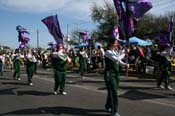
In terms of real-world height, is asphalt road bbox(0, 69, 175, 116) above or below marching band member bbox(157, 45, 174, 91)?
below

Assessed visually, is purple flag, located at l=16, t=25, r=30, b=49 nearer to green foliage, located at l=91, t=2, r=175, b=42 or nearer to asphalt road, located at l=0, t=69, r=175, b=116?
asphalt road, located at l=0, t=69, r=175, b=116

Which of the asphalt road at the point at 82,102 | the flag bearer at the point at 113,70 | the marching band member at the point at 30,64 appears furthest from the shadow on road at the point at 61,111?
the marching band member at the point at 30,64

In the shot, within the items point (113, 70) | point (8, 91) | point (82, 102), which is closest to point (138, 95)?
point (82, 102)

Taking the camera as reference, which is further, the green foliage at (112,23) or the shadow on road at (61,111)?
the green foliage at (112,23)

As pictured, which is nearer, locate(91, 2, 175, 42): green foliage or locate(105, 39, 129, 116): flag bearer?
locate(105, 39, 129, 116): flag bearer

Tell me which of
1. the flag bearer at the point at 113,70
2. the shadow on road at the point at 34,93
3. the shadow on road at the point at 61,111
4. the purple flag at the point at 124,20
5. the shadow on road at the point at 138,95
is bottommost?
the shadow on road at the point at 61,111

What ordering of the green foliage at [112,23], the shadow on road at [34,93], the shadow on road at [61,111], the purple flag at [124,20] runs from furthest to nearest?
the green foliage at [112,23], the shadow on road at [34,93], the purple flag at [124,20], the shadow on road at [61,111]

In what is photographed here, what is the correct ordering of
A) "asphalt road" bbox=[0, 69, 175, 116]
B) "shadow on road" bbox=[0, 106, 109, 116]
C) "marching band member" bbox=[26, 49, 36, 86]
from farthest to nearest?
"marching band member" bbox=[26, 49, 36, 86]
"asphalt road" bbox=[0, 69, 175, 116]
"shadow on road" bbox=[0, 106, 109, 116]

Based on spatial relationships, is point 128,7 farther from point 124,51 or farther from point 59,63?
point 59,63

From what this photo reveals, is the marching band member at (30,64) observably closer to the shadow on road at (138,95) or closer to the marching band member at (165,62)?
the shadow on road at (138,95)

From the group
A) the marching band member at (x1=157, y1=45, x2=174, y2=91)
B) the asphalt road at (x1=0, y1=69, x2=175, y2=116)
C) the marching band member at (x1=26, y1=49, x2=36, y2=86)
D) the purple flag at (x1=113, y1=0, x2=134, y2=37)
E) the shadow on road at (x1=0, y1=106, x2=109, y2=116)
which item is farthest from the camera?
the marching band member at (x1=26, y1=49, x2=36, y2=86)

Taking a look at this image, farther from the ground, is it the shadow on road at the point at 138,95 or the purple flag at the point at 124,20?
the purple flag at the point at 124,20

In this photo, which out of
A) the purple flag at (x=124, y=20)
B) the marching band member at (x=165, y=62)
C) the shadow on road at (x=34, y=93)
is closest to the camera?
the purple flag at (x=124, y=20)

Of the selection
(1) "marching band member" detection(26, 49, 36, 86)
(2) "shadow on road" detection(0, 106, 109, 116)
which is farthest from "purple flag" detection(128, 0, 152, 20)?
(1) "marching band member" detection(26, 49, 36, 86)
